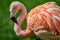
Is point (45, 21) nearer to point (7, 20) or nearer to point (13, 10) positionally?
point (13, 10)

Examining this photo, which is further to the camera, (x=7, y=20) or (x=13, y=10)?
(x=7, y=20)

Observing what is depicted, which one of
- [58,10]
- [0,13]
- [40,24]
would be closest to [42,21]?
[40,24]

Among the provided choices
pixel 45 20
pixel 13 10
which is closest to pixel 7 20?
pixel 13 10

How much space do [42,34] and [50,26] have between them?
98 mm

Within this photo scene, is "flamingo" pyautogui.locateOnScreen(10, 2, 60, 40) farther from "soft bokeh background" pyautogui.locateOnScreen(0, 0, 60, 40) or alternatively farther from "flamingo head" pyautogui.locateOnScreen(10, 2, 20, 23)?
"soft bokeh background" pyautogui.locateOnScreen(0, 0, 60, 40)

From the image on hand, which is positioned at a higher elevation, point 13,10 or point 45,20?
point 13,10

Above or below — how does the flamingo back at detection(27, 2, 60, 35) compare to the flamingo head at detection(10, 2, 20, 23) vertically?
below

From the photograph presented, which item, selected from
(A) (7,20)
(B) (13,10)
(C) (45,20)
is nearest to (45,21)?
(C) (45,20)

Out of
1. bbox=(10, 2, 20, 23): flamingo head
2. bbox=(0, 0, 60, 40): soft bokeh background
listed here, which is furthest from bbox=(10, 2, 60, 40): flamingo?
bbox=(0, 0, 60, 40): soft bokeh background

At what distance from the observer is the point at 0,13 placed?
9.41 ft

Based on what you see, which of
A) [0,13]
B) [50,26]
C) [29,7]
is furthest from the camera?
[0,13]

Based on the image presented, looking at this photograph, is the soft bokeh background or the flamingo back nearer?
the flamingo back

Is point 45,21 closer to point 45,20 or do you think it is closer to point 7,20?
point 45,20

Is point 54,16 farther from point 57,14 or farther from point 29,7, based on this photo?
point 29,7
